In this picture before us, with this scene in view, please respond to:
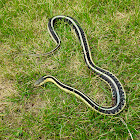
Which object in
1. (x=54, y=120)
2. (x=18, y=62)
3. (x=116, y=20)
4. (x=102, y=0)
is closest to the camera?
(x=54, y=120)

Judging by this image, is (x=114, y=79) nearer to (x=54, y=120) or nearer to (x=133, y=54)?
(x=133, y=54)

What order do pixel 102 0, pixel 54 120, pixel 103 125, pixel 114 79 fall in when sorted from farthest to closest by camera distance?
pixel 102 0 → pixel 114 79 → pixel 54 120 → pixel 103 125

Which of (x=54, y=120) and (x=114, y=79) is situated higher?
(x=114, y=79)

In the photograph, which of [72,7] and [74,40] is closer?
[74,40]

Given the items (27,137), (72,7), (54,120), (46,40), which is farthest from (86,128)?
(72,7)

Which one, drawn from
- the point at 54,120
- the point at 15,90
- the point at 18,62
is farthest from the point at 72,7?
the point at 54,120

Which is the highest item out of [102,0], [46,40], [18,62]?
[102,0]

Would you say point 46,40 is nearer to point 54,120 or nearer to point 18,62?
point 18,62

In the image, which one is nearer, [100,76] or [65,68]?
[100,76]
